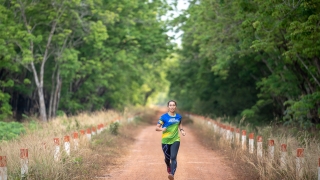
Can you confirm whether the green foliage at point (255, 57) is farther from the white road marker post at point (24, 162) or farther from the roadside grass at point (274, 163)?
the white road marker post at point (24, 162)

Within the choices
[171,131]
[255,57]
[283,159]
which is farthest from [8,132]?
[255,57]

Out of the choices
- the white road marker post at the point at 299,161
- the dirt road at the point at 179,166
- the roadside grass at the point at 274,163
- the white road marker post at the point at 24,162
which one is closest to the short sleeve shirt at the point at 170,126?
the dirt road at the point at 179,166

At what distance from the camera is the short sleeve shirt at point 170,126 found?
11.5 meters

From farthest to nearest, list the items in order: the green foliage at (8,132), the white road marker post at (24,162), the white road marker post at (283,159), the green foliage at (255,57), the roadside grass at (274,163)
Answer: the green foliage at (8,132) < the green foliage at (255,57) < the white road marker post at (283,159) < the roadside grass at (274,163) < the white road marker post at (24,162)

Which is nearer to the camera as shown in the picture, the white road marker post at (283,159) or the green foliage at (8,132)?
the white road marker post at (283,159)

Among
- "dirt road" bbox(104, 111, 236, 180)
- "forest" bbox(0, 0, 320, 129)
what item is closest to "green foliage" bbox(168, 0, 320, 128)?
"forest" bbox(0, 0, 320, 129)

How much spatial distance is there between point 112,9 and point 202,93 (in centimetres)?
1130

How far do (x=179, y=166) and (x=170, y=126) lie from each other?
3584mm

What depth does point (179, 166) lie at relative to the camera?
14875 mm

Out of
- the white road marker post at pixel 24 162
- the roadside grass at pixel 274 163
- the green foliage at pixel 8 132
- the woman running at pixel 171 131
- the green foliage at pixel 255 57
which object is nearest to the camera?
the white road marker post at pixel 24 162

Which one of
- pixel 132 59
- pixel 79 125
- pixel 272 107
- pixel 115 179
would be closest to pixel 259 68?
pixel 272 107

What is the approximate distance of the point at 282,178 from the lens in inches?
444

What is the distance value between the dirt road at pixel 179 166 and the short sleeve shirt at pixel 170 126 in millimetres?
1441

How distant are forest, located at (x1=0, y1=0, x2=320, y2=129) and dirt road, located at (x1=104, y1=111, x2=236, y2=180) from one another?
3972 mm
